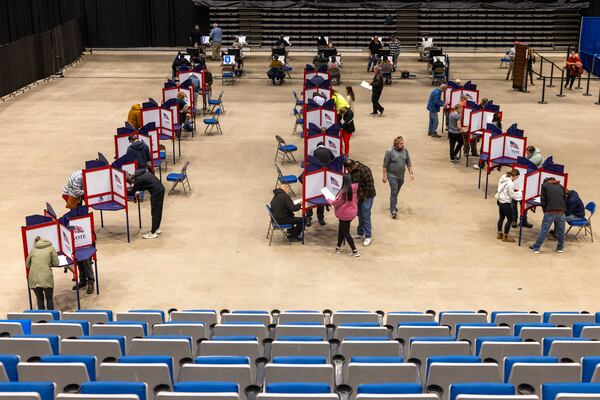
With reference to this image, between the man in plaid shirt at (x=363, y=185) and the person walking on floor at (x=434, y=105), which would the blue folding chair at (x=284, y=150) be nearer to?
the person walking on floor at (x=434, y=105)

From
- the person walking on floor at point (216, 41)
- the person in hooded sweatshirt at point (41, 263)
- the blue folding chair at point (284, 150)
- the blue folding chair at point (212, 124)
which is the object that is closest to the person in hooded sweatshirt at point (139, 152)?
the blue folding chair at point (284, 150)

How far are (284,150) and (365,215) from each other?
16.7 feet

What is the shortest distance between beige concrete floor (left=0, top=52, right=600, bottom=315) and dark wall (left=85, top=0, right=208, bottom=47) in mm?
16057

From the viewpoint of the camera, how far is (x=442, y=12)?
40.8 meters

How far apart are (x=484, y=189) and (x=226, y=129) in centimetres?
A: 861

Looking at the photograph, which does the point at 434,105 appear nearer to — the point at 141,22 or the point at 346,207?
the point at 346,207

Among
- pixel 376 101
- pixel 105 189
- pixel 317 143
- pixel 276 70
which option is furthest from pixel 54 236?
pixel 276 70

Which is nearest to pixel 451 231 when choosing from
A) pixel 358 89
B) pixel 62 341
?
pixel 62 341

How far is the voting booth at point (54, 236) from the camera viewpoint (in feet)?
35.9

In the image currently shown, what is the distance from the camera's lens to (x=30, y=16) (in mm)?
32156

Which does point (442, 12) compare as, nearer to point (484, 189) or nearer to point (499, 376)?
point (484, 189)

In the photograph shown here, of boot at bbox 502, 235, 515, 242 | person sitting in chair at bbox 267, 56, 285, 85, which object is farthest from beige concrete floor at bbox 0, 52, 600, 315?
person sitting in chair at bbox 267, 56, 285, 85

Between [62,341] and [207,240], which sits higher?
[62,341]

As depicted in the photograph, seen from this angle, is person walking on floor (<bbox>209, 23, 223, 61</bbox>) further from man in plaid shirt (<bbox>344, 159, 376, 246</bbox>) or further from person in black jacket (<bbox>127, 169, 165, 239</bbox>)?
man in plaid shirt (<bbox>344, 159, 376, 246</bbox>)
